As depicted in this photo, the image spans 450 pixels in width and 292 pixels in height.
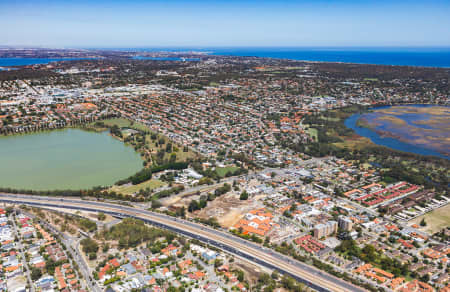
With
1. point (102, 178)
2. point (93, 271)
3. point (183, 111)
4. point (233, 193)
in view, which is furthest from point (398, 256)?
point (183, 111)

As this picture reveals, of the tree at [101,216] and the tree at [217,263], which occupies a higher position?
the tree at [101,216]

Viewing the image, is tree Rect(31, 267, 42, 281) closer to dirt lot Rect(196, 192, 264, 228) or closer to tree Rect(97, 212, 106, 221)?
tree Rect(97, 212, 106, 221)

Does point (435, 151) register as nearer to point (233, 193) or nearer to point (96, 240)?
point (233, 193)

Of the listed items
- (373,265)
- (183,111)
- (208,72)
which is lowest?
(373,265)

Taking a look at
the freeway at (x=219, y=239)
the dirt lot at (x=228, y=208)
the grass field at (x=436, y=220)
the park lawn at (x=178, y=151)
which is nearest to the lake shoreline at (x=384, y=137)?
the grass field at (x=436, y=220)

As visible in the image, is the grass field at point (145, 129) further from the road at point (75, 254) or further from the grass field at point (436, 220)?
the grass field at point (436, 220)

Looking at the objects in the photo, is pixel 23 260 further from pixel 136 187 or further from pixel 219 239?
pixel 219 239

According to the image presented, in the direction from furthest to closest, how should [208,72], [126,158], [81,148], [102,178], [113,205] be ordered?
[208,72] → [81,148] → [126,158] → [102,178] → [113,205]
